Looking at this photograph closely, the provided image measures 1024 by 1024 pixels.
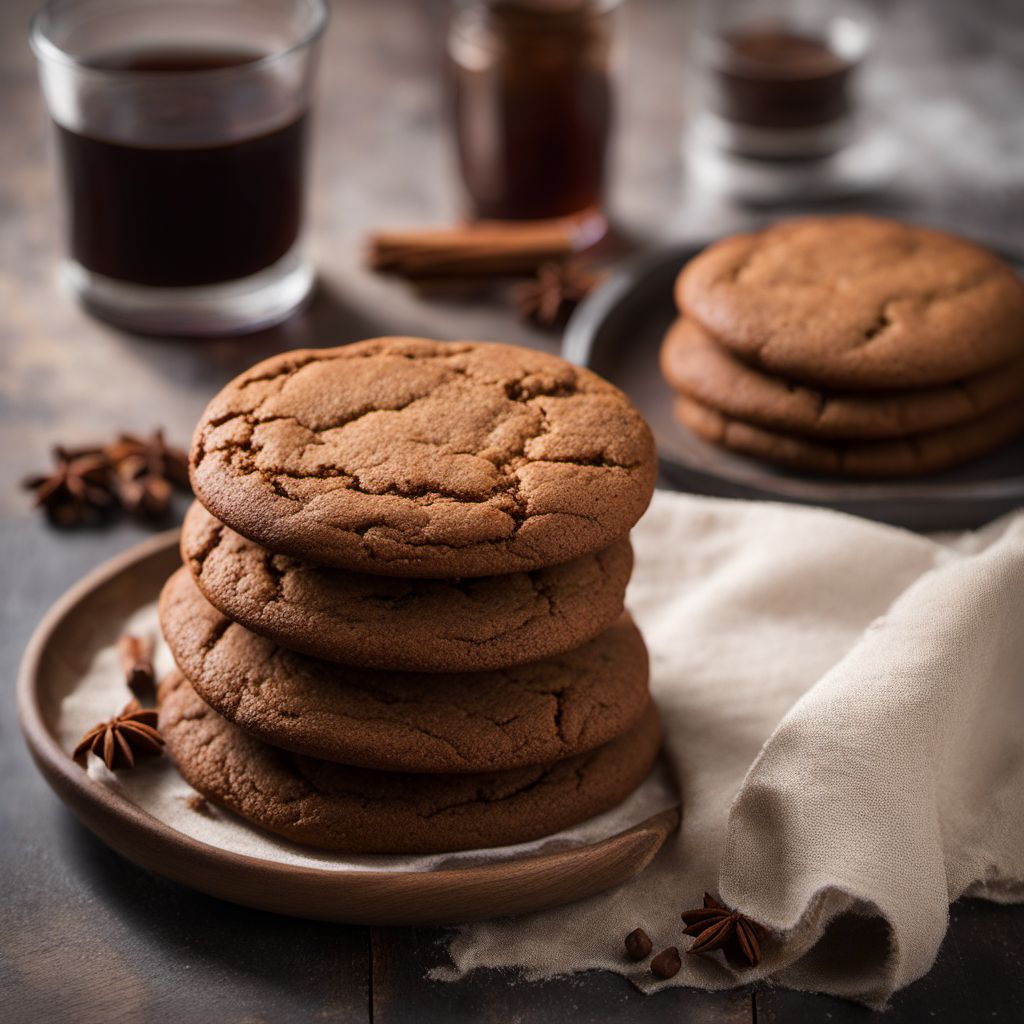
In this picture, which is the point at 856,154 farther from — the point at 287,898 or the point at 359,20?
the point at 287,898

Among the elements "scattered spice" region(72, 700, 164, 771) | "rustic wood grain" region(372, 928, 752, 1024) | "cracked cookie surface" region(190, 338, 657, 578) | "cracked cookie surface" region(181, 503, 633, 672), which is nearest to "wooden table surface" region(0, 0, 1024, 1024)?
"rustic wood grain" region(372, 928, 752, 1024)

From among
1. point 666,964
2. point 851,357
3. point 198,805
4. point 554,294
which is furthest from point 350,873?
point 554,294

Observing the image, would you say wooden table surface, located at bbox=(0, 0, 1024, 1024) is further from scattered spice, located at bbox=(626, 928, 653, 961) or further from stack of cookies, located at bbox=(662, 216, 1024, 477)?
stack of cookies, located at bbox=(662, 216, 1024, 477)

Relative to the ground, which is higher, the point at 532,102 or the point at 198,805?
the point at 532,102

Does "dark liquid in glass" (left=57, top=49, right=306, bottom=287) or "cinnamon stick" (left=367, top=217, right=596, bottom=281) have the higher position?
"dark liquid in glass" (left=57, top=49, right=306, bottom=287)

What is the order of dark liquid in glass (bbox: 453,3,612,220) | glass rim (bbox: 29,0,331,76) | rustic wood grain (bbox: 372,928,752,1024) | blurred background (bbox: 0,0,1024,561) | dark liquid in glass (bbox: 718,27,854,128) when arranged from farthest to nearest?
dark liquid in glass (bbox: 718,27,854,128), dark liquid in glass (bbox: 453,3,612,220), blurred background (bbox: 0,0,1024,561), glass rim (bbox: 29,0,331,76), rustic wood grain (bbox: 372,928,752,1024)

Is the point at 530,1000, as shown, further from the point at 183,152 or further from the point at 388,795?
the point at 183,152

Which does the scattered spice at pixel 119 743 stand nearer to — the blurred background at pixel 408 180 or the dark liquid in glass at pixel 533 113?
the blurred background at pixel 408 180
